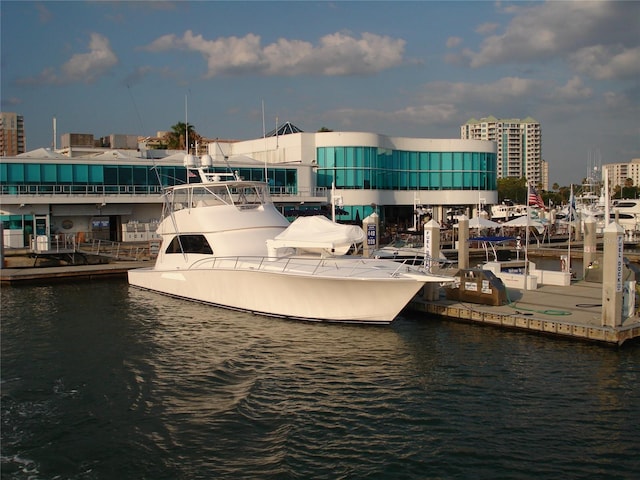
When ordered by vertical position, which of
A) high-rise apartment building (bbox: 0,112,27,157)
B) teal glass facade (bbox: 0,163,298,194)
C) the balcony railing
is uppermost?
high-rise apartment building (bbox: 0,112,27,157)

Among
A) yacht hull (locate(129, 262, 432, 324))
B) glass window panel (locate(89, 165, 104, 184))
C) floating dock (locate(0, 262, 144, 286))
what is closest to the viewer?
yacht hull (locate(129, 262, 432, 324))

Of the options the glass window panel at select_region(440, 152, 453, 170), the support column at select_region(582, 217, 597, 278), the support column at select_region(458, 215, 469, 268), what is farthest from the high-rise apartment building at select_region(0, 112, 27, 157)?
the support column at select_region(582, 217, 597, 278)

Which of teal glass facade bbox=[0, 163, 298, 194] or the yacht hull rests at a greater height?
teal glass facade bbox=[0, 163, 298, 194]

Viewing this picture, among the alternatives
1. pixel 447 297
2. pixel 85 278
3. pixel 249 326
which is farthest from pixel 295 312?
pixel 85 278

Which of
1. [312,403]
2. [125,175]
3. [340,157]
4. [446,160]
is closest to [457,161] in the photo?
[446,160]

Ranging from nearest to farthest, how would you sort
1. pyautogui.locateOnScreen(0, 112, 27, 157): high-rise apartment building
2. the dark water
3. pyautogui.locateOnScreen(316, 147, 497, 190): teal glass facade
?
the dark water < pyautogui.locateOnScreen(316, 147, 497, 190): teal glass facade < pyautogui.locateOnScreen(0, 112, 27, 157): high-rise apartment building

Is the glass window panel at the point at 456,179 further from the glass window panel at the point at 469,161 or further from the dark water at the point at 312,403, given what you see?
the dark water at the point at 312,403

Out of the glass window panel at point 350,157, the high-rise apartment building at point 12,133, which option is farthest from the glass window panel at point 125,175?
the high-rise apartment building at point 12,133

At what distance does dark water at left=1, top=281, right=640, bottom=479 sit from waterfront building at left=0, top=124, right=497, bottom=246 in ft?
43.5

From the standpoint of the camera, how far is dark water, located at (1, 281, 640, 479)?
11.2 m

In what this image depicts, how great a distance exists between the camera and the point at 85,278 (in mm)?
33719

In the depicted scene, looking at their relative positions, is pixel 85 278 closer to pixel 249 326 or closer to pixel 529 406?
pixel 249 326

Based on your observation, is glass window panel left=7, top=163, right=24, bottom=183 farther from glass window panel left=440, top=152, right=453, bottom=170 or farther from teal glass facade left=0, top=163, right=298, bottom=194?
glass window panel left=440, top=152, right=453, bottom=170

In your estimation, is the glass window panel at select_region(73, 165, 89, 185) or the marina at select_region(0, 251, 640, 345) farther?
the glass window panel at select_region(73, 165, 89, 185)
